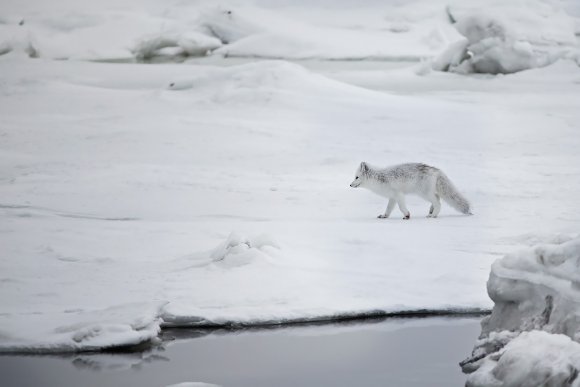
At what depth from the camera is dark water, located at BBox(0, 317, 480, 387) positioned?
571 centimetres

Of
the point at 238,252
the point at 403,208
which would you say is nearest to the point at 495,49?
the point at 403,208

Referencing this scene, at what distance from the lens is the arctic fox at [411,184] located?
32.1 feet

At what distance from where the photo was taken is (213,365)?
5.96 meters

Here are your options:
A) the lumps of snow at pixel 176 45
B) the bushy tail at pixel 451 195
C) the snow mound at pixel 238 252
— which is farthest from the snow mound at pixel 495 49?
the snow mound at pixel 238 252

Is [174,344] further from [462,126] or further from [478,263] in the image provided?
[462,126]

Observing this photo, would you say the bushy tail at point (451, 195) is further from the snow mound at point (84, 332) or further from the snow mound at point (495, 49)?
the snow mound at point (495, 49)

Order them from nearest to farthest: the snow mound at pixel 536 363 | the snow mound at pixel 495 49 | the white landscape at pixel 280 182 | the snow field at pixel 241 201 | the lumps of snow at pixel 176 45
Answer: the snow mound at pixel 536 363
the white landscape at pixel 280 182
the snow field at pixel 241 201
the snow mound at pixel 495 49
the lumps of snow at pixel 176 45

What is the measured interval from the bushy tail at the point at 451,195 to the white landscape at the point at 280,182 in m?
0.12

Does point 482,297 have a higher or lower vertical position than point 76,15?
lower

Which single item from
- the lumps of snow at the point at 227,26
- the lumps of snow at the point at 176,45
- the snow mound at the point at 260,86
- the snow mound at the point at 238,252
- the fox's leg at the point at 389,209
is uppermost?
the lumps of snow at the point at 227,26

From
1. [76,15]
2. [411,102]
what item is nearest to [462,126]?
[411,102]

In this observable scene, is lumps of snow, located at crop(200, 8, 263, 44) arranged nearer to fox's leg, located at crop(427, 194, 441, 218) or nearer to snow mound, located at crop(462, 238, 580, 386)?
fox's leg, located at crop(427, 194, 441, 218)

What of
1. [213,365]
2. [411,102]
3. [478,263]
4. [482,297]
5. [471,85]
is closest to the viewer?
[213,365]

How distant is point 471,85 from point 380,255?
1213 centimetres
